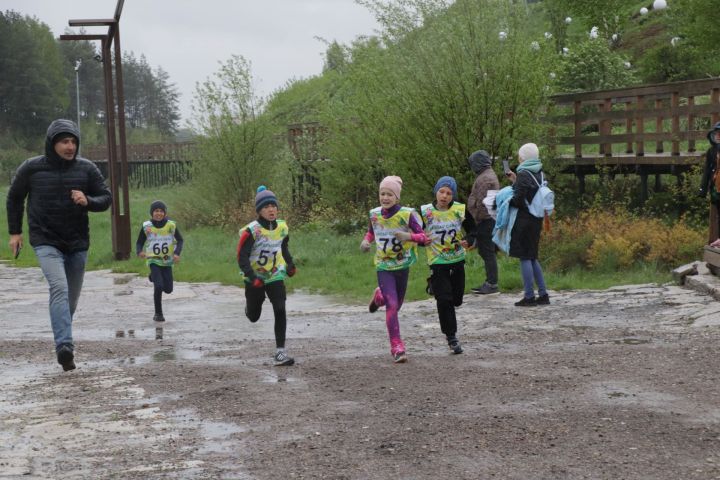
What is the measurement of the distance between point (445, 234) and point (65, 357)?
3231 mm

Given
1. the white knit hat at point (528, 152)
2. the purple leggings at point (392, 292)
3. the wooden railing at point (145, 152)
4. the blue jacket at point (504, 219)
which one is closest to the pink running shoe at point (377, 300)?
the purple leggings at point (392, 292)

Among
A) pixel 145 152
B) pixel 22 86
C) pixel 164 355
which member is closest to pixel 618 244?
pixel 164 355

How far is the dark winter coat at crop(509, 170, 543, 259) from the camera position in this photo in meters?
11.4

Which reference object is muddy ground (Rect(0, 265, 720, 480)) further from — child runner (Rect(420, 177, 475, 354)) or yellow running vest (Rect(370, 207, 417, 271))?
yellow running vest (Rect(370, 207, 417, 271))

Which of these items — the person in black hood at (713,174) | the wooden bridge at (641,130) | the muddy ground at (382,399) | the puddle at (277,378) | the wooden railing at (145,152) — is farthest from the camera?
the wooden railing at (145,152)

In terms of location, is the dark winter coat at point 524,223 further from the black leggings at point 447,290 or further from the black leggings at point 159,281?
the black leggings at point 159,281

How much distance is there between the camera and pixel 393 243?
27.2 ft

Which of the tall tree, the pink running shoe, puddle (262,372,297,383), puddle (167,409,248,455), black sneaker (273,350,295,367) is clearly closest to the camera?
puddle (167,409,248,455)

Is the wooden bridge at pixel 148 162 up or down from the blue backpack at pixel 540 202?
up

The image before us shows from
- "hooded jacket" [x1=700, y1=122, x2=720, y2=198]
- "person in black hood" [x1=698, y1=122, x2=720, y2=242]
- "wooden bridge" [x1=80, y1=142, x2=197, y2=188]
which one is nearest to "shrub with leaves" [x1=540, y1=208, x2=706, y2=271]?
"person in black hood" [x1=698, y1=122, x2=720, y2=242]

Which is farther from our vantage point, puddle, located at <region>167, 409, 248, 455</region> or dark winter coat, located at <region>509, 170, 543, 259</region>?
dark winter coat, located at <region>509, 170, 543, 259</region>

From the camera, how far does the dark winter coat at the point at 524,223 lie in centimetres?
1139

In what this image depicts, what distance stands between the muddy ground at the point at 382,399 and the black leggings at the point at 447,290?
27 cm

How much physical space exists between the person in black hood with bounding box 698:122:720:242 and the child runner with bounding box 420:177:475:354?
423 centimetres
